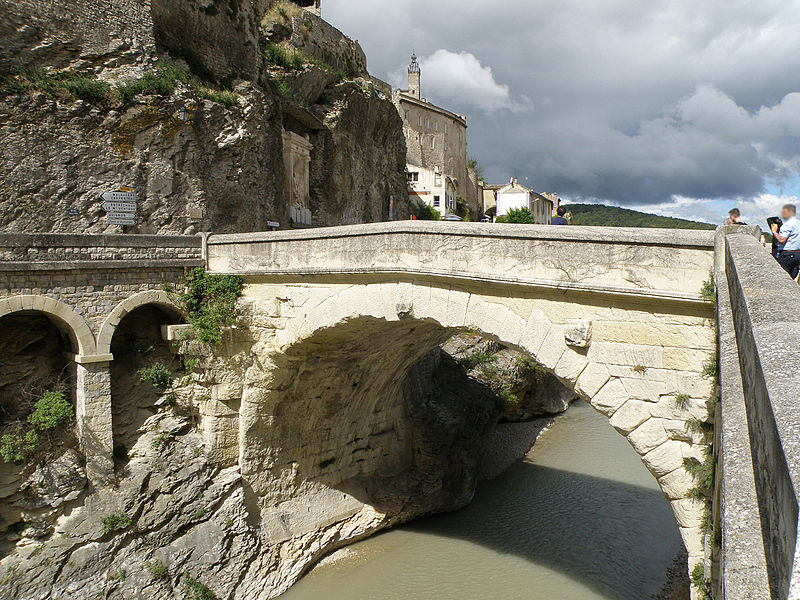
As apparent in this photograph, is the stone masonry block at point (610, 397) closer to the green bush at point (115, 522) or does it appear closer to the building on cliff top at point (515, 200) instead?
the green bush at point (115, 522)

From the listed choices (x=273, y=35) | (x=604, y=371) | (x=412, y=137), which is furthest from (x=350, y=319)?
(x=412, y=137)

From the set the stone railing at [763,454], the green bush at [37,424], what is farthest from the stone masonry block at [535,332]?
the green bush at [37,424]

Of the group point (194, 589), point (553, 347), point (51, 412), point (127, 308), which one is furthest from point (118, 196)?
point (553, 347)

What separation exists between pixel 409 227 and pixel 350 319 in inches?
62.0

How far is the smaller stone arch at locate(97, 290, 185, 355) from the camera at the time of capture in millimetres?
8922

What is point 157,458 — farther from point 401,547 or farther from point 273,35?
point 273,35

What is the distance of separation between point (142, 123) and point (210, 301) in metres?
4.48

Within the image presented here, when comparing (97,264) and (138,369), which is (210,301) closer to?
(138,369)

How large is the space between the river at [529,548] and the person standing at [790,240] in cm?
596

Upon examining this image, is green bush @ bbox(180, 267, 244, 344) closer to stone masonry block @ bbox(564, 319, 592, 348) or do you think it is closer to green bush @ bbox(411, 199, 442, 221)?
stone masonry block @ bbox(564, 319, 592, 348)

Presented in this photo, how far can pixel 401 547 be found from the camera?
11531 millimetres

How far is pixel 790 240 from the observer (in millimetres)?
6320

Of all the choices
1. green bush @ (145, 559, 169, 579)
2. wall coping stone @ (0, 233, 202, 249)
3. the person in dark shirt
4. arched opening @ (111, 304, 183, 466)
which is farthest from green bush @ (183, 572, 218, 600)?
the person in dark shirt

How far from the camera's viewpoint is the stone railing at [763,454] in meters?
1.31
